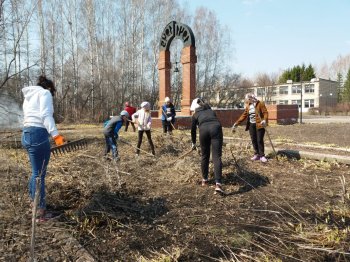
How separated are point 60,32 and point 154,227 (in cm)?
2607

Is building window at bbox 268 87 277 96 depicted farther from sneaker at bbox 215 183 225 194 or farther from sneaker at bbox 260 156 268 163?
sneaker at bbox 215 183 225 194

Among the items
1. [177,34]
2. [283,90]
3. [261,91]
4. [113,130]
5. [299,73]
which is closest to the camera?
[113,130]

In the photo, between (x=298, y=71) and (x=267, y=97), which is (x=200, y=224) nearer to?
(x=267, y=97)

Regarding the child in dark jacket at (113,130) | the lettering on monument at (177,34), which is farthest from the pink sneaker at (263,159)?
the lettering on monument at (177,34)

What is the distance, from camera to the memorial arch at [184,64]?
15930 mm

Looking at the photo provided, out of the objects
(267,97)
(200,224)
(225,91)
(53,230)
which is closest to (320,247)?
(200,224)

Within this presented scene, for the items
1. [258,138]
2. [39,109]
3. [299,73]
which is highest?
[299,73]

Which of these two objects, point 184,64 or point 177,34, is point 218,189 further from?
point 177,34

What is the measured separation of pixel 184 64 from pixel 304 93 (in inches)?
2042

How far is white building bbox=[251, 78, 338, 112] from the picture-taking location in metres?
60.2

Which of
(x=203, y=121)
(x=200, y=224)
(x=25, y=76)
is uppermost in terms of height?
(x=25, y=76)

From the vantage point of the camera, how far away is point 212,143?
5094 millimetres

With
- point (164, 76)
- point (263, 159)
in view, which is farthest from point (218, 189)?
point (164, 76)

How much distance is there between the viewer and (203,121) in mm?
5207
